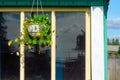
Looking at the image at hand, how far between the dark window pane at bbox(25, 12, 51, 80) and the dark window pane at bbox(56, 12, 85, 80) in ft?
0.59

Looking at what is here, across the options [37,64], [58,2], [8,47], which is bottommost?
[37,64]

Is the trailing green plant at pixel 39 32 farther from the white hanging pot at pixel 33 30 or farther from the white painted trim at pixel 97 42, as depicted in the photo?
the white painted trim at pixel 97 42

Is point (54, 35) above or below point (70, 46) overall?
above

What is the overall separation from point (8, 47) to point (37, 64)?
1.96ft

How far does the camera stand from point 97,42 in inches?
268

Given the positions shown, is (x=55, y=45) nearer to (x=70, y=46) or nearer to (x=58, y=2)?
(x=70, y=46)

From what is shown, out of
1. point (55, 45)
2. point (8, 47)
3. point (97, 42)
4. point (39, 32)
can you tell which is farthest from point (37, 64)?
point (97, 42)

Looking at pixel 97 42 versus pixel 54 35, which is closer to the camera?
pixel 97 42

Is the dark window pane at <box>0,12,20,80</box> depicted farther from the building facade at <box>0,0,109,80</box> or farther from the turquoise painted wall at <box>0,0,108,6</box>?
the turquoise painted wall at <box>0,0,108,6</box>

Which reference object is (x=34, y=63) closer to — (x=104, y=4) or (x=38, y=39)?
(x=38, y=39)

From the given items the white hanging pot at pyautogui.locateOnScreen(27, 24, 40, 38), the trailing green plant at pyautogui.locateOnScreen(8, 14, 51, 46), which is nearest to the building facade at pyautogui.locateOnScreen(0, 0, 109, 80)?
the trailing green plant at pyautogui.locateOnScreen(8, 14, 51, 46)

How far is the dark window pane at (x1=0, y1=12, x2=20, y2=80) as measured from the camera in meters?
6.96

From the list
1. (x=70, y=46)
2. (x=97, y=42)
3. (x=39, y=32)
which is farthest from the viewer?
(x=70, y=46)

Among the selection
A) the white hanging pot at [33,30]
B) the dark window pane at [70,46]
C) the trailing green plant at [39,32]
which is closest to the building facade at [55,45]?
the dark window pane at [70,46]
